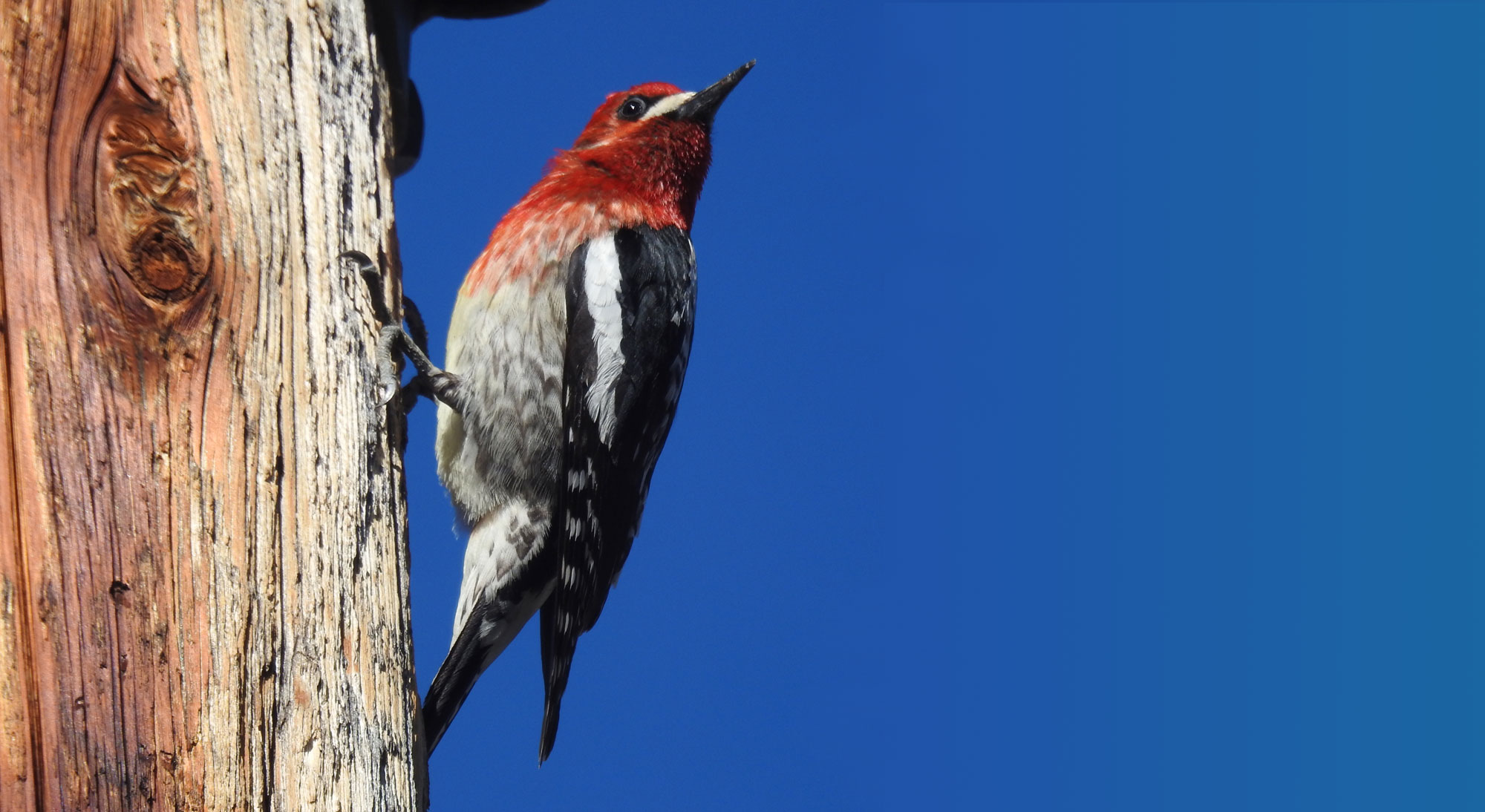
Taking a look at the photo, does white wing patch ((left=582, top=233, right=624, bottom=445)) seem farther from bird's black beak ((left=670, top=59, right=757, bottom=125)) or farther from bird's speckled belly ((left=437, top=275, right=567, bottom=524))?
bird's black beak ((left=670, top=59, right=757, bottom=125))

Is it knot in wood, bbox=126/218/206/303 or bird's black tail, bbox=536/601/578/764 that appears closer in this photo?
knot in wood, bbox=126/218/206/303

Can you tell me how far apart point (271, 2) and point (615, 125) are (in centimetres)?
179

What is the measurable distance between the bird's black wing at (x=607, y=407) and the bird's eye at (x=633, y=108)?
54cm

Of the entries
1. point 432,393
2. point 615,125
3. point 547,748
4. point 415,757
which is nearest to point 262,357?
point 415,757

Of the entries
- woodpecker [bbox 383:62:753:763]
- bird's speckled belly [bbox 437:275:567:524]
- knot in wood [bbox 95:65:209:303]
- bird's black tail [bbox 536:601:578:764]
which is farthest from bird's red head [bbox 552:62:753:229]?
knot in wood [bbox 95:65:209:303]

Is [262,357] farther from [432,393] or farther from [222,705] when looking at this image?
[432,393]

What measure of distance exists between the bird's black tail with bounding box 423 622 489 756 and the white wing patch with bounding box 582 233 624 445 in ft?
2.05

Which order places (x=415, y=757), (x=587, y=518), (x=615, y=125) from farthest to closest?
(x=615, y=125)
(x=587, y=518)
(x=415, y=757)

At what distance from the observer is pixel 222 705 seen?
183 centimetres

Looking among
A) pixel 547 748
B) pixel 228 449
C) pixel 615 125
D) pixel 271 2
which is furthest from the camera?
pixel 615 125

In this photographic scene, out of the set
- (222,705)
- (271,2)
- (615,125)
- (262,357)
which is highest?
(615,125)

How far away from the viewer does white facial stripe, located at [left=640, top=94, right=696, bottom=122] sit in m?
4.14

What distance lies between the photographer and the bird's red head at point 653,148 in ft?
12.7

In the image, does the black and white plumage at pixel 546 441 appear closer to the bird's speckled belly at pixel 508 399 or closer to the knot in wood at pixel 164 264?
the bird's speckled belly at pixel 508 399
